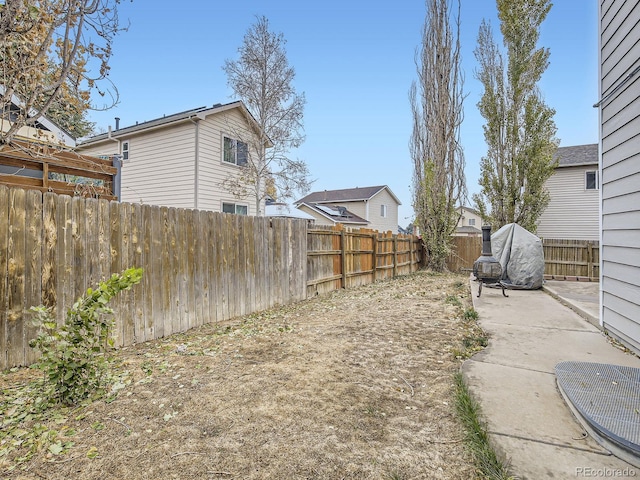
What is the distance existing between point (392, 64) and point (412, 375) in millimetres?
13056

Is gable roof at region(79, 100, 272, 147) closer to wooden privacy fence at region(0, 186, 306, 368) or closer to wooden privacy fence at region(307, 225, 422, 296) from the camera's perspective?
wooden privacy fence at region(307, 225, 422, 296)

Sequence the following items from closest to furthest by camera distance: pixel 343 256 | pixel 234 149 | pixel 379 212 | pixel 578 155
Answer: pixel 343 256, pixel 234 149, pixel 578 155, pixel 379 212

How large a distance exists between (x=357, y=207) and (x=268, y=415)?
24.2 m

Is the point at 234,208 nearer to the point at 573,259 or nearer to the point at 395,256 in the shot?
the point at 395,256

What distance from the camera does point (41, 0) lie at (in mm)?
2400

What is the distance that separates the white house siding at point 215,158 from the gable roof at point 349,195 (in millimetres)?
13620

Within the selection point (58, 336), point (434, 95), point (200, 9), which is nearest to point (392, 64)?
point (434, 95)

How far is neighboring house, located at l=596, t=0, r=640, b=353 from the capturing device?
3.13 m

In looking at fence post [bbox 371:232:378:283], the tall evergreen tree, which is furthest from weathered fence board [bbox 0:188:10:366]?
the tall evergreen tree

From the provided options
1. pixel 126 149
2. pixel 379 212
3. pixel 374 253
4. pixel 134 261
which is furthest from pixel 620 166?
pixel 379 212

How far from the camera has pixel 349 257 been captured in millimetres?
8414

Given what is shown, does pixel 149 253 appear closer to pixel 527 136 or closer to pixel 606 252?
pixel 606 252

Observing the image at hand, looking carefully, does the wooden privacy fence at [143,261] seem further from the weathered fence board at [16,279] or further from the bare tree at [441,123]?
the bare tree at [441,123]

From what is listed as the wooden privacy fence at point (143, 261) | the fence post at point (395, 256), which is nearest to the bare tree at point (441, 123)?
the fence post at point (395, 256)
